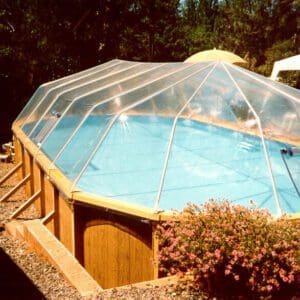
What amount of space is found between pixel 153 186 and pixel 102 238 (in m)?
0.96

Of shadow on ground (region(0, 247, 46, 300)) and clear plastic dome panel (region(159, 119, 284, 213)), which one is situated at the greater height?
clear plastic dome panel (region(159, 119, 284, 213))

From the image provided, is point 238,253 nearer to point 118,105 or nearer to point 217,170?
point 217,170

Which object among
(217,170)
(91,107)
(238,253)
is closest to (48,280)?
(238,253)

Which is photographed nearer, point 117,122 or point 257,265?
point 257,265

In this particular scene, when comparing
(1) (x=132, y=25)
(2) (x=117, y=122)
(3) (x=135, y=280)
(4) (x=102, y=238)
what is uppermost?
(1) (x=132, y=25)

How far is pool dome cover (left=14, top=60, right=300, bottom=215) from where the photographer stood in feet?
18.1

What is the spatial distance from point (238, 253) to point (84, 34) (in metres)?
15.8

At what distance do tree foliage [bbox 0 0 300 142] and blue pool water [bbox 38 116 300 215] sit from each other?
1028cm

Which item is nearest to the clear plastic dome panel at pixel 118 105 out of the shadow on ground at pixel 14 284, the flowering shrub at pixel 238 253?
the shadow on ground at pixel 14 284

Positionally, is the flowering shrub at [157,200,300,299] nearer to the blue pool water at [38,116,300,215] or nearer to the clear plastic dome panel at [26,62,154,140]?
the blue pool water at [38,116,300,215]

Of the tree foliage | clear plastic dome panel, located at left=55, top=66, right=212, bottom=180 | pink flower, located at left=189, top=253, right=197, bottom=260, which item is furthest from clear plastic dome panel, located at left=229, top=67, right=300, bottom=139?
the tree foliage

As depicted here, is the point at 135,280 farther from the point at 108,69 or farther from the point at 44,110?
the point at 108,69

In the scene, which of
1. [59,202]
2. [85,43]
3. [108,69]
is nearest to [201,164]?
[59,202]

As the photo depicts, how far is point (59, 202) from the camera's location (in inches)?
257
